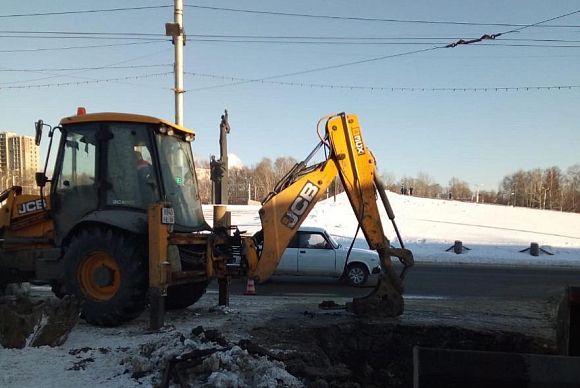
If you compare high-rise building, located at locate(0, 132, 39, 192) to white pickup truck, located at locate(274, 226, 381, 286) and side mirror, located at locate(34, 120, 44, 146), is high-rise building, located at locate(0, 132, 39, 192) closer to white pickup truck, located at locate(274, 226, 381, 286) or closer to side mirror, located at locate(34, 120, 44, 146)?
side mirror, located at locate(34, 120, 44, 146)

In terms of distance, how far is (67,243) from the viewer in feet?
23.6

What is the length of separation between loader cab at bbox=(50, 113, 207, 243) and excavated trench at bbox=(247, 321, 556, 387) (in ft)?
8.27

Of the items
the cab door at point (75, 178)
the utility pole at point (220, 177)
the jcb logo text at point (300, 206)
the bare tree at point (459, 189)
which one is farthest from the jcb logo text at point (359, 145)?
the bare tree at point (459, 189)

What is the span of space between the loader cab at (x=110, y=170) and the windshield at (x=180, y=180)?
17 mm

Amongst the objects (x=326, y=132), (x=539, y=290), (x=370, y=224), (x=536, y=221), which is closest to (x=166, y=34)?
(x=326, y=132)

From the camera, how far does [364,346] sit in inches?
251

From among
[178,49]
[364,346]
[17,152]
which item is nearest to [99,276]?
[364,346]

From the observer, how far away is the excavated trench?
5195 millimetres

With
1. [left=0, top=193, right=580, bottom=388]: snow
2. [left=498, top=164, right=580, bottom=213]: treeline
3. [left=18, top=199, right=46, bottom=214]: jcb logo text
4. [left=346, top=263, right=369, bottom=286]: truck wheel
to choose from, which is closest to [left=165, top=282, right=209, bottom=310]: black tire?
[left=0, top=193, right=580, bottom=388]: snow

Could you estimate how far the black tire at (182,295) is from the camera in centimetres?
816

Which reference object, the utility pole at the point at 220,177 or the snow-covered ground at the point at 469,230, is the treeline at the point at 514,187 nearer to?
the snow-covered ground at the point at 469,230

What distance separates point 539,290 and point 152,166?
11158 mm

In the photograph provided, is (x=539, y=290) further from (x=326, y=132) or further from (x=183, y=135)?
(x=183, y=135)

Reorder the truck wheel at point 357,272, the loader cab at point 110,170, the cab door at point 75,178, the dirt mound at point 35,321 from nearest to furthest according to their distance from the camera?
1. the dirt mound at point 35,321
2. the loader cab at point 110,170
3. the cab door at point 75,178
4. the truck wheel at point 357,272
